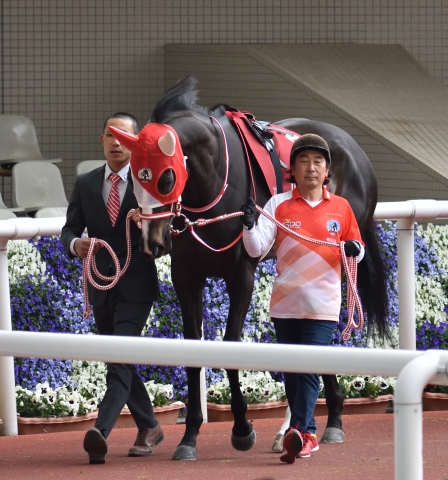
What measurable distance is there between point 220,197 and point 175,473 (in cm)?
114

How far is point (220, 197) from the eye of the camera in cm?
471

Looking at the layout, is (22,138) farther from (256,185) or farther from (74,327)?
(256,185)

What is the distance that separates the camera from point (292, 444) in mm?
4289

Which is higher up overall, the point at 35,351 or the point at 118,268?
the point at 35,351

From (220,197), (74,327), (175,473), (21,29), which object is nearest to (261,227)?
(220,197)

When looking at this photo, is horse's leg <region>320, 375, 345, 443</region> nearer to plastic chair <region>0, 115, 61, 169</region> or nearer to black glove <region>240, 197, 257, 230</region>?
black glove <region>240, 197, 257, 230</region>

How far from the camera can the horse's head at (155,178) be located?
14.1 feet

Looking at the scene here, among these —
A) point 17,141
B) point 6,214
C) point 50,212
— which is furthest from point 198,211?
point 17,141

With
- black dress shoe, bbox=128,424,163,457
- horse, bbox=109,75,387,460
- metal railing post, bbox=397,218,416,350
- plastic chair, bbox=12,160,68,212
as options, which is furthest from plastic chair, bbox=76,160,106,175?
black dress shoe, bbox=128,424,163,457

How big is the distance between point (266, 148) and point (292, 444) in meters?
1.37

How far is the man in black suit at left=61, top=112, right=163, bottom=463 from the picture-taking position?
464 centimetres

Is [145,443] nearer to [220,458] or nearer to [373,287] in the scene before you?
[220,458]

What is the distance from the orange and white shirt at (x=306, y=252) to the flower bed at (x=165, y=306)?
4.26ft

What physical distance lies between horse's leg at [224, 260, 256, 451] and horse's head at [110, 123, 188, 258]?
0.57 meters
